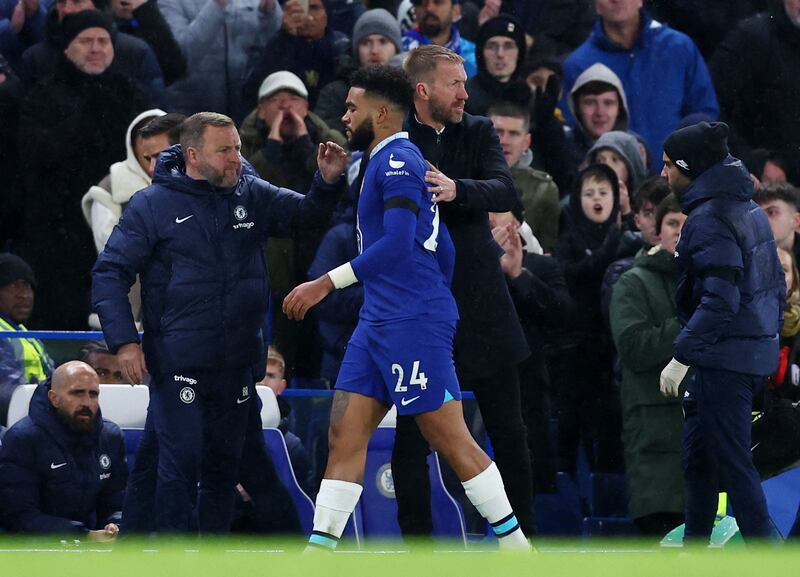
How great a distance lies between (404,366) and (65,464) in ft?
8.49

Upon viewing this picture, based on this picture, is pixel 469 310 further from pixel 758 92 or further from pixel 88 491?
pixel 758 92

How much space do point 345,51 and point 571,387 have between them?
3.17 metres

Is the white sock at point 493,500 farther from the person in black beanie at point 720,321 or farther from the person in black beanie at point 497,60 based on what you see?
the person in black beanie at point 497,60

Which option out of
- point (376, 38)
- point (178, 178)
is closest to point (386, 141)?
point (178, 178)

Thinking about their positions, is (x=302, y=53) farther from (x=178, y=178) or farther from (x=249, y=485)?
(x=249, y=485)

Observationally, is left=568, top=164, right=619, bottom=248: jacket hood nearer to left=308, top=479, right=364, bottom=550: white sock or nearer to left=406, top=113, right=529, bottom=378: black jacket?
left=406, top=113, right=529, bottom=378: black jacket

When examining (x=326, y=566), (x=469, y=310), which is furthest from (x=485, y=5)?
(x=326, y=566)

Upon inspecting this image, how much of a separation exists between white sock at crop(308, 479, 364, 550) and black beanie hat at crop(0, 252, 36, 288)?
4051 mm

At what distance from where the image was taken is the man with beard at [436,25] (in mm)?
→ 12648

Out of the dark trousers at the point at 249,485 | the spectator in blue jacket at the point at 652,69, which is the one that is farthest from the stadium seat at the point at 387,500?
the spectator in blue jacket at the point at 652,69

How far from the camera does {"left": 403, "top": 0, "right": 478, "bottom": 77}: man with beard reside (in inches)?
498

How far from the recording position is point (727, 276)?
8.48 meters

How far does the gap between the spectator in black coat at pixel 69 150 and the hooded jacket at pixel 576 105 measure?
10.0 feet

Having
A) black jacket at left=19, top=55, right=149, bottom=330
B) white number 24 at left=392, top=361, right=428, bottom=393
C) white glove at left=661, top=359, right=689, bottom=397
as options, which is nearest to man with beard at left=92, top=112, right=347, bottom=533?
white number 24 at left=392, top=361, right=428, bottom=393
